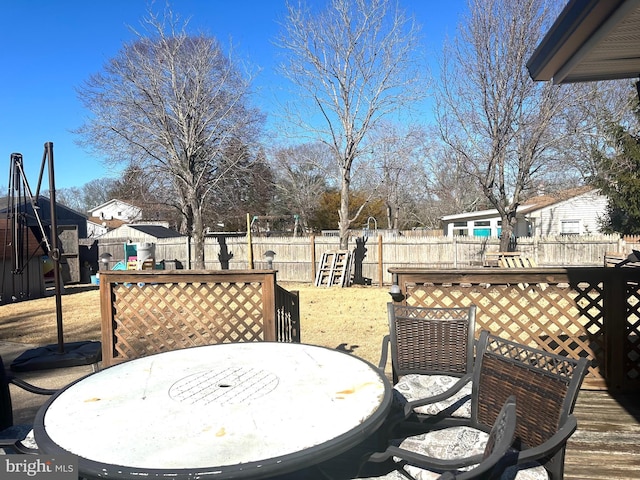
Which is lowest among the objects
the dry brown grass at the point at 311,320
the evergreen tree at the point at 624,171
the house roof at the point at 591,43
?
the dry brown grass at the point at 311,320

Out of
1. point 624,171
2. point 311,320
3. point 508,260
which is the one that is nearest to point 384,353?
point 311,320

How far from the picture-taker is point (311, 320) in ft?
26.2

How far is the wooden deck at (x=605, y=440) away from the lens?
219cm

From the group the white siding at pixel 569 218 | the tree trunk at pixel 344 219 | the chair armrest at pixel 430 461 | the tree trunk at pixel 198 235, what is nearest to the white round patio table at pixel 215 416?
the chair armrest at pixel 430 461

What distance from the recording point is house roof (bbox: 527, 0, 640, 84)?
6.25 ft

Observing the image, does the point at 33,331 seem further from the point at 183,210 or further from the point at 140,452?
the point at 183,210

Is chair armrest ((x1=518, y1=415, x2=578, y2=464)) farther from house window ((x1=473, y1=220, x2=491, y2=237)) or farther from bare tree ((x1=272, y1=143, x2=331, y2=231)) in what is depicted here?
bare tree ((x1=272, y1=143, x2=331, y2=231))

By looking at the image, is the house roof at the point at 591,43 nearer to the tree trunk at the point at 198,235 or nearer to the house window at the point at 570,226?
the tree trunk at the point at 198,235

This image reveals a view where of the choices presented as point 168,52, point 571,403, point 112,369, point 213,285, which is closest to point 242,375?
point 112,369

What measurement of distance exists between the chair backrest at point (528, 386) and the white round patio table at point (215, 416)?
1.55ft

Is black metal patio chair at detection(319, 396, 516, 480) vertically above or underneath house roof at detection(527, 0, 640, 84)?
underneath

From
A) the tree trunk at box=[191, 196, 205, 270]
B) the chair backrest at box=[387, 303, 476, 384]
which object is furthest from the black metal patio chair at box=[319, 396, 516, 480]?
the tree trunk at box=[191, 196, 205, 270]

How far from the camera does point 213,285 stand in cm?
404

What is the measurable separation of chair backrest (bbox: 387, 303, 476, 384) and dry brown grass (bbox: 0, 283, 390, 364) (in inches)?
88.3
